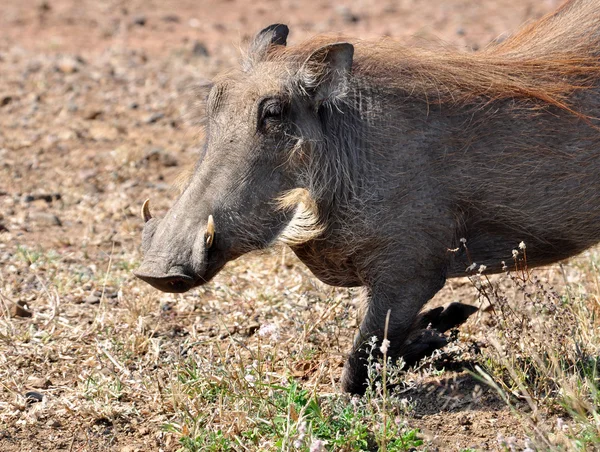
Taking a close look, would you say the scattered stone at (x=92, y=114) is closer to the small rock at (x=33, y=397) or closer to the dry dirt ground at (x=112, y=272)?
the dry dirt ground at (x=112, y=272)

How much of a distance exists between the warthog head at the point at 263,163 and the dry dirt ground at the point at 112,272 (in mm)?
220

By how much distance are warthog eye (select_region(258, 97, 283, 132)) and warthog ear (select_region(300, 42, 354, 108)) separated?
0.40 feet

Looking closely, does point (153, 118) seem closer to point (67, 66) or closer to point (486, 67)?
point (67, 66)

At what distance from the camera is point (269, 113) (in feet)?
11.7

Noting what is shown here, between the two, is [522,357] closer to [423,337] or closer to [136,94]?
[423,337]

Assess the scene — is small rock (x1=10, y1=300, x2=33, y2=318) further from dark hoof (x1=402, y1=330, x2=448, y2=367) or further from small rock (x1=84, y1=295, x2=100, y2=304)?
dark hoof (x1=402, y1=330, x2=448, y2=367)

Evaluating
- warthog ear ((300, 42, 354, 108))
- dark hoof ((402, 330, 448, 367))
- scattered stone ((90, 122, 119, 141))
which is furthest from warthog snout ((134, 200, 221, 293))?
scattered stone ((90, 122, 119, 141))

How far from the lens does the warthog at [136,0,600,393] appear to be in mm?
3568

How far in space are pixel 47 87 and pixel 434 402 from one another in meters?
5.21

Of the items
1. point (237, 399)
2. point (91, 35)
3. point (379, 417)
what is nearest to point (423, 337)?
point (379, 417)

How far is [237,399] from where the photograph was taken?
3.42 meters

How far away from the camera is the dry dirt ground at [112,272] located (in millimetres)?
3604

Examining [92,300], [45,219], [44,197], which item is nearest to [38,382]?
[92,300]

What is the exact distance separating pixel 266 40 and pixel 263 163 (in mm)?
554
